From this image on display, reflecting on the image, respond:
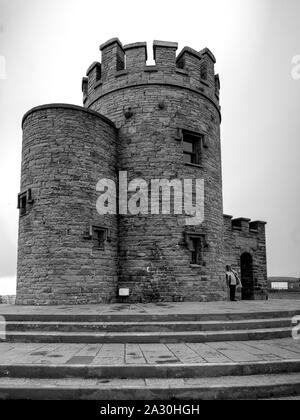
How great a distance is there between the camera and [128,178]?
1177 cm

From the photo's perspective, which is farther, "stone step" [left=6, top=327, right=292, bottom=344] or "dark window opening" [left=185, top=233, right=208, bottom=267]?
"dark window opening" [left=185, top=233, right=208, bottom=267]

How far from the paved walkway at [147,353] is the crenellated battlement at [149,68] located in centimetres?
915

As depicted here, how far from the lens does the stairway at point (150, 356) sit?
13.6 ft

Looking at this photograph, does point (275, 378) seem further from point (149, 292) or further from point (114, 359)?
point (149, 292)

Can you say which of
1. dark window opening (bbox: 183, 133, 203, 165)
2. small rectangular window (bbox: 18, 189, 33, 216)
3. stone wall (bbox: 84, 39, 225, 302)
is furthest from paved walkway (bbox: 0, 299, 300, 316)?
dark window opening (bbox: 183, 133, 203, 165)

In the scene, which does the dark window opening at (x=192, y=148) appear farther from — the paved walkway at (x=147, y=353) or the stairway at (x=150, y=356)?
the paved walkway at (x=147, y=353)

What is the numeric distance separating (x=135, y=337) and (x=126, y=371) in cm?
169

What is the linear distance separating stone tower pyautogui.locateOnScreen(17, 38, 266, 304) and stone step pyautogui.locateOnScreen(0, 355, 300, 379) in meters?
5.16

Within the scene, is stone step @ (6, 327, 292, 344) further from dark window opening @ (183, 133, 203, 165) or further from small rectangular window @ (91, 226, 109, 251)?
dark window opening @ (183, 133, 203, 165)

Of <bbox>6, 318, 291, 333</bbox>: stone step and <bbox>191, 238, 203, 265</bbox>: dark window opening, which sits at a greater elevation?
<bbox>191, 238, 203, 265</bbox>: dark window opening

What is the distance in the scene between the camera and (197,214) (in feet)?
39.0

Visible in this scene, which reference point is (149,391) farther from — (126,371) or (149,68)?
(149,68)

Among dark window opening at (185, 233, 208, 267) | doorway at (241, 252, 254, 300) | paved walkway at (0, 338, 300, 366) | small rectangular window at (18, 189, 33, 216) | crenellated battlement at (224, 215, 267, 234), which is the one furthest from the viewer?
doorway at (241, 252, 254, 300)

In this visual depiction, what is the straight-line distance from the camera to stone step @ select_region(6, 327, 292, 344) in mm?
6195
